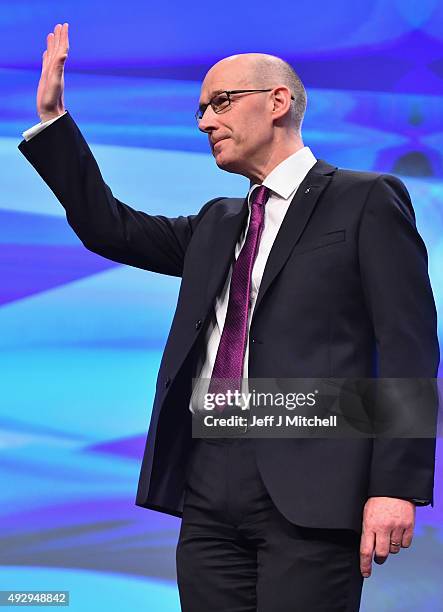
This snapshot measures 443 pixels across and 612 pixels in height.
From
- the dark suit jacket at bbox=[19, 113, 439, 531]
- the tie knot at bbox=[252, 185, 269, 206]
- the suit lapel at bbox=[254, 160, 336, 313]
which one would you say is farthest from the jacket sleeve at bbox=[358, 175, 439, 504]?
the tie knot at bbox=[252, 185, 269, 206]

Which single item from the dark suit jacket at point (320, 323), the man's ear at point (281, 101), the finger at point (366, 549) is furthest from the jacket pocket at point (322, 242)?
the finger at point (366, 549)

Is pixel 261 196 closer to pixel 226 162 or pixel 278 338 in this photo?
pixel 226 162

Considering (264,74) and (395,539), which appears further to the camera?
(264,74)

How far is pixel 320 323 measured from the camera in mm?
1685

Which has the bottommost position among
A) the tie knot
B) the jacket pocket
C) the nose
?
the jacket pocket

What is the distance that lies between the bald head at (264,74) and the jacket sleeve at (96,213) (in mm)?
260

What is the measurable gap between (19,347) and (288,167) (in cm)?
131

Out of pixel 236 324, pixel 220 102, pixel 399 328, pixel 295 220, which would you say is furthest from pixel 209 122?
pixel 399 328

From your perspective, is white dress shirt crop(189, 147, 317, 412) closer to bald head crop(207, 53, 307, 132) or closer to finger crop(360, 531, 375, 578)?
bald head crop(207, 53, 307, 132)

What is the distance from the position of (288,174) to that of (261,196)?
0.06 meters

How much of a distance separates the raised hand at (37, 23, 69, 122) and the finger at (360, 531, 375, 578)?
90cm

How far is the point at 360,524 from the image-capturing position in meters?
1.61

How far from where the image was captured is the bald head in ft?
6.28

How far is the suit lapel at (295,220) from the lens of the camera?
5.66 feet
